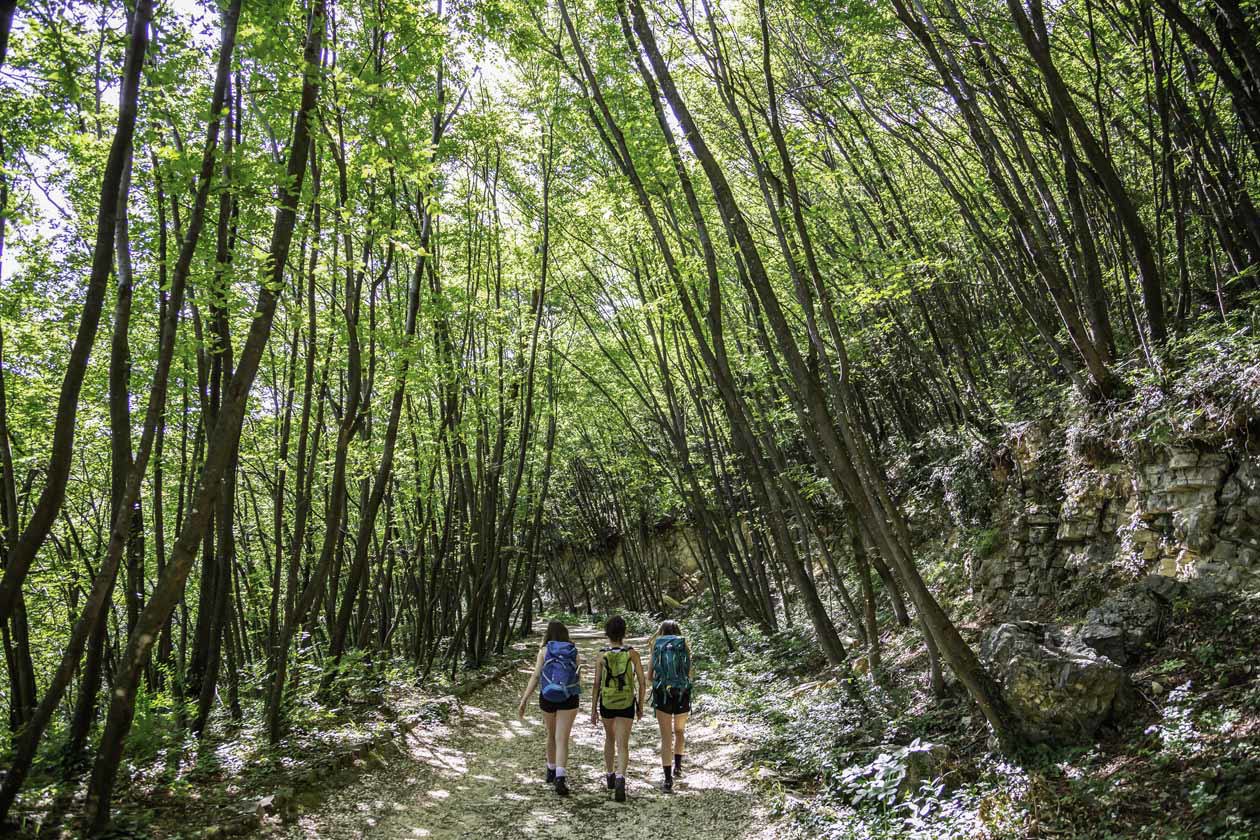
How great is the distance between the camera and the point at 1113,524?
6.26 m

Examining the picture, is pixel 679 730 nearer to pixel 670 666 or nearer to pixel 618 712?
pixel 670 666

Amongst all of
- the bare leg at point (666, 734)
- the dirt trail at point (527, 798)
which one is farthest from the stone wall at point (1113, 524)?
the bare leg at point (666, 734)

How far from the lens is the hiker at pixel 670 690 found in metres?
5.44

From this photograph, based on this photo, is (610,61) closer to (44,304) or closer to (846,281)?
(846,281)

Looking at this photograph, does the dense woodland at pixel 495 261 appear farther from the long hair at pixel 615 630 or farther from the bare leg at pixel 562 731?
the bare leg at pixel 562 731

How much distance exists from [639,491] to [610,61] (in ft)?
52.3

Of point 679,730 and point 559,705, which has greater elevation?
point 559,705

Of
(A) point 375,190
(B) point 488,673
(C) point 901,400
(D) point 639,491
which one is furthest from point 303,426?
(D) point 639,491

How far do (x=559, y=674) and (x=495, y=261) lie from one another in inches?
302

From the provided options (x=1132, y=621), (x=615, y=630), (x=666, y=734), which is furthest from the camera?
(x=666, y=734)

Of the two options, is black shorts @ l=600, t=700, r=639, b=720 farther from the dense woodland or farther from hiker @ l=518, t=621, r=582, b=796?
the dense woodland

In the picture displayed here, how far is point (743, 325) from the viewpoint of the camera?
1232 centimetres

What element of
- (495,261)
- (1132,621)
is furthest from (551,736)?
(495,261)

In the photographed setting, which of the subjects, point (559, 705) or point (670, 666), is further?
point (670, 666)
